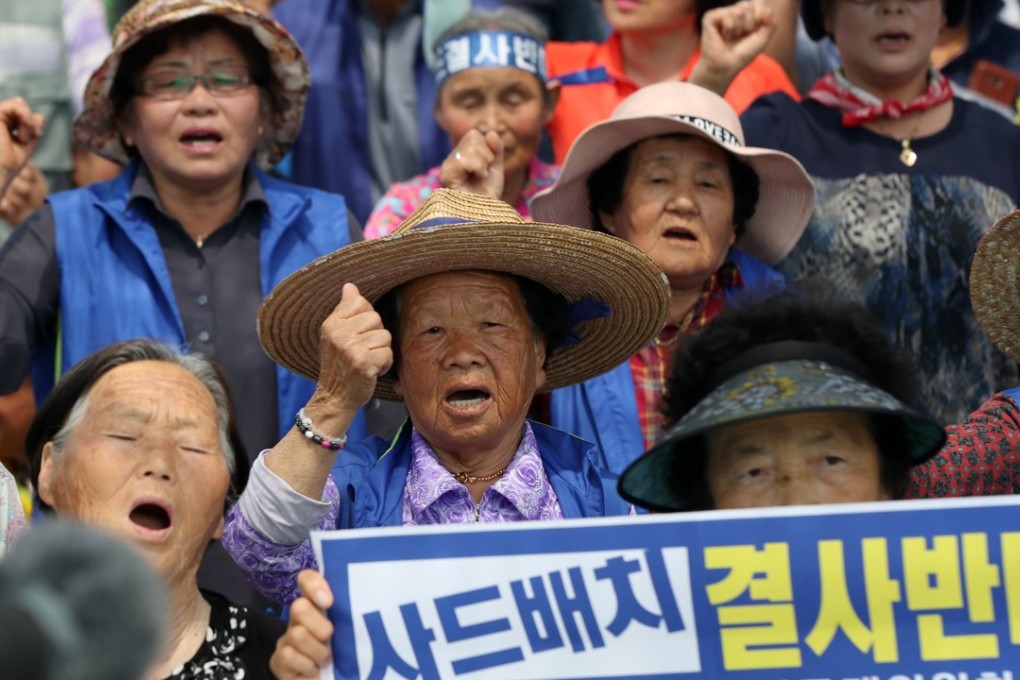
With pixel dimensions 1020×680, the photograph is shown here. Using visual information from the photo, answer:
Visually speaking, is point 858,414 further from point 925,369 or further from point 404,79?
point 404,79

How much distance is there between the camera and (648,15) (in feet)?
18.5

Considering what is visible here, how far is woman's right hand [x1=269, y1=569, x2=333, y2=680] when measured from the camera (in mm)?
2738

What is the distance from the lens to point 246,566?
346cm

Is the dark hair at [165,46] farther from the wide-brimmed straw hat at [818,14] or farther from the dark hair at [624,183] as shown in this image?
the wide-brimmed straw hat at [818,14]

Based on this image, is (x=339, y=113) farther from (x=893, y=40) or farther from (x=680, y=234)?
(x=893, y=40)

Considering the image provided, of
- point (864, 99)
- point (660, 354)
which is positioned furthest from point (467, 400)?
point (864, 99)

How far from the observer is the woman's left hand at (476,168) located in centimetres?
433

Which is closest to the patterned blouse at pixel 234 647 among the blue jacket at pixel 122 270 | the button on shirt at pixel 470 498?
the button on shirt at pixel 470 498

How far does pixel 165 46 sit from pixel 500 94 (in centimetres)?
113

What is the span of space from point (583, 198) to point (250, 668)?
6.56 ft

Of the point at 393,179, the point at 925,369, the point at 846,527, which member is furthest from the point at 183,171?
the point at 846,527

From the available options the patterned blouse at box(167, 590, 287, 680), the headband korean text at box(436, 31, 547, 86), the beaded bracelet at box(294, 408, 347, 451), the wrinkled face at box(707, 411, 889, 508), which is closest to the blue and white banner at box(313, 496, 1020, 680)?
the wrinkled face at box(707, 411, 889, 508)

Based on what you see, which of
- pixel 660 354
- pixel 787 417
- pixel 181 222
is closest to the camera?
pixel 787 417

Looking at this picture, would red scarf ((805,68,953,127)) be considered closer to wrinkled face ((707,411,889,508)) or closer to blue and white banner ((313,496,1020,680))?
wrinkled face ((707,411,889,508))
